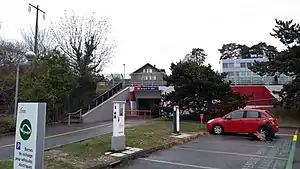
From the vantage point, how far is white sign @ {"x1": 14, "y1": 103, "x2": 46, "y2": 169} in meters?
5.41

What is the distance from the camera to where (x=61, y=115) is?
26.1m

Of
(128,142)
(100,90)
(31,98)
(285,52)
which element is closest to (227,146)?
(128,142)

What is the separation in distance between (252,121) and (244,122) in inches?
16.7

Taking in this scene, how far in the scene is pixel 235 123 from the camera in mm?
17906

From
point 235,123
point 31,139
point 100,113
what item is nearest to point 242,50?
point 100,113

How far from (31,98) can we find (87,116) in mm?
5579

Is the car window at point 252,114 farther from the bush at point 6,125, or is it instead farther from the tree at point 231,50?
the tree at point 231,50

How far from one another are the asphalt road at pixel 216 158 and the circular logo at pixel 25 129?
3.76 metres

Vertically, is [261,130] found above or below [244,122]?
below

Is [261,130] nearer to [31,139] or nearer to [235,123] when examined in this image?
[235,123]

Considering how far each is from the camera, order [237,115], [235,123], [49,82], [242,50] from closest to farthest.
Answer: [235,123], [237,115], [49,82], [242,50]

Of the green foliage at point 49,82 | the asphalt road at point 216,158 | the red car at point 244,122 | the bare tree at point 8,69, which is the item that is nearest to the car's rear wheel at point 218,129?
the red car at point 244,122

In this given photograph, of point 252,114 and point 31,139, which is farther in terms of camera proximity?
point 252,114

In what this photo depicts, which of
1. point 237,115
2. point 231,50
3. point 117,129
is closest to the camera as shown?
point 117,129
